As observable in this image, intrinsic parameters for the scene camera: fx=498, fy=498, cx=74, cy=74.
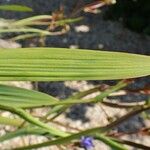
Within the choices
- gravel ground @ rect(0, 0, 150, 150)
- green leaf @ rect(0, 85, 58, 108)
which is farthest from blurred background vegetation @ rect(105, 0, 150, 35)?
green leaf @ rect(0, 85, 58, 108)

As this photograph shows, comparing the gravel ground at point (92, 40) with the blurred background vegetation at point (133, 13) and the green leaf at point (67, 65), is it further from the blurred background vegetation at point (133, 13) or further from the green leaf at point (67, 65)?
the green leaf at point (67, 65)

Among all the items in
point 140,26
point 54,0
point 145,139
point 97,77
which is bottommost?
point 145,139

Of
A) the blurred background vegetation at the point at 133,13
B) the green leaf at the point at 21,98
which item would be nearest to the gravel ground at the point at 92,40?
the blurred background vegetation at the point at 133,13

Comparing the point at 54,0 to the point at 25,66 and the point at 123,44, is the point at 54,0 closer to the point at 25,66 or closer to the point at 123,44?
the point at 123,44

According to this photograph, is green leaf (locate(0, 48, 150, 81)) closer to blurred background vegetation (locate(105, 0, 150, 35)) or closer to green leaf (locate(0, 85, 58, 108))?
green leaf (locate(0, 85, 58, 108))

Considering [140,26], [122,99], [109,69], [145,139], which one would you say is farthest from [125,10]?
[109,69]

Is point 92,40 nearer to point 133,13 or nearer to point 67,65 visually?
point 133,13
